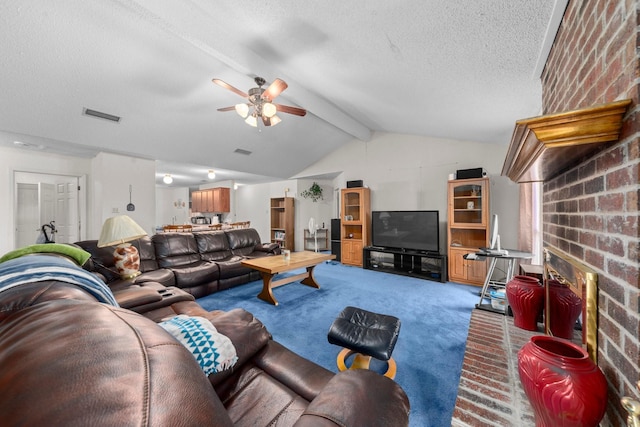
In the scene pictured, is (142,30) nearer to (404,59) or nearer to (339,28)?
(339,28)

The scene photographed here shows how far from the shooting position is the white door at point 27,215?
4.61m

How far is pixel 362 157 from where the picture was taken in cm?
556

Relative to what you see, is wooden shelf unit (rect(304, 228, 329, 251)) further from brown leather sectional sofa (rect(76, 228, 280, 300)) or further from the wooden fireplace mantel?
the wooden fireplace mantel

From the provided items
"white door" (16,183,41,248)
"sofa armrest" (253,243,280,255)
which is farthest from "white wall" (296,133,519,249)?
"white door" (16,183,41,248)

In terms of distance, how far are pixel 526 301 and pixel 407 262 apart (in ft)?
9.35

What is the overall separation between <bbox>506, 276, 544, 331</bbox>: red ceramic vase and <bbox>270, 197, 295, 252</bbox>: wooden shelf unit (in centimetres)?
557

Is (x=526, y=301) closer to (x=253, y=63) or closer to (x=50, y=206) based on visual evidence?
(x=253, y=63)

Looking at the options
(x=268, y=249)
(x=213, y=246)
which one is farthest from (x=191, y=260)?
(x=268, y=249)

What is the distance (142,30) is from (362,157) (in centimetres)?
422

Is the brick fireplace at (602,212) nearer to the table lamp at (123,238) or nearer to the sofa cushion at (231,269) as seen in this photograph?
the table lamp at (123,238)

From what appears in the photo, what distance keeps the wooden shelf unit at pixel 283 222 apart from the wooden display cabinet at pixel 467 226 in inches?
163

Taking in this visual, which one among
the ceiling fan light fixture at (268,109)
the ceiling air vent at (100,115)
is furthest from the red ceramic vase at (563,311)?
the ceiling air vent at (100,115)

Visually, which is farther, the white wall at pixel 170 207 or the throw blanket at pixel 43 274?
the white wall at pixel 170 207

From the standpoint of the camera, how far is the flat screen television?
14.2 ft
